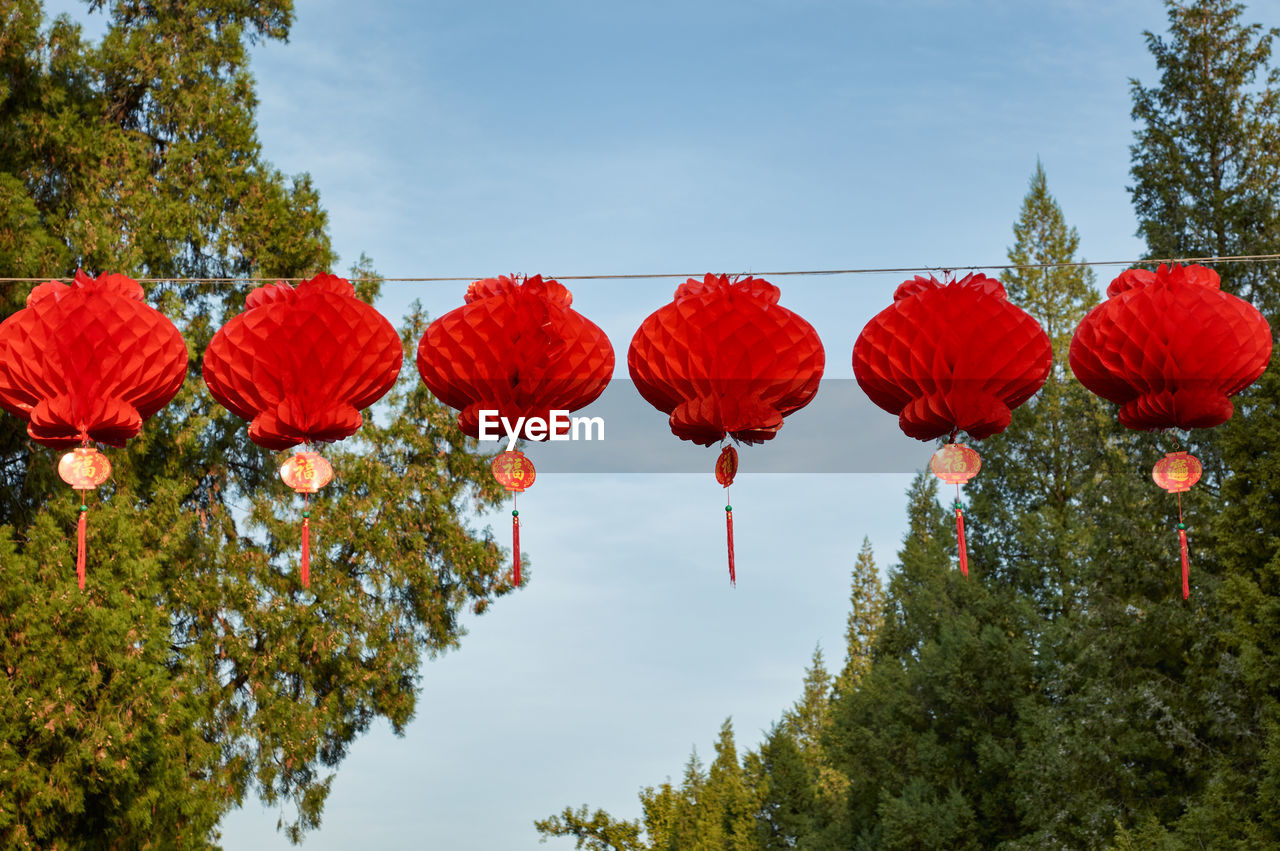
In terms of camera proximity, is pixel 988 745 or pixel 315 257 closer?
pixel 315 257

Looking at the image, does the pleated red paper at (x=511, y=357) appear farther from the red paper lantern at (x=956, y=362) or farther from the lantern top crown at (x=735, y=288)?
the red paper lantern at (x=956, y=362)

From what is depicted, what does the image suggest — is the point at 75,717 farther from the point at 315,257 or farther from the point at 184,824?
the point at 315,257

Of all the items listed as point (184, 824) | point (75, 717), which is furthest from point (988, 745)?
point (75, 717)

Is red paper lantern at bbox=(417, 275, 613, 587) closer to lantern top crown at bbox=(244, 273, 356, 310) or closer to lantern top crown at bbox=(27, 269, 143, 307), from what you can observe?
lantern top crown at bbox=(244, 273, 356, 310)

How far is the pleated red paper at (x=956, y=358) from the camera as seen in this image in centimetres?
453

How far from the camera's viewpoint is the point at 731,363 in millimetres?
4520

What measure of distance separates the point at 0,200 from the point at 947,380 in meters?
10.9

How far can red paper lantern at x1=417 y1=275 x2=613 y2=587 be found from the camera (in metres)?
4.60

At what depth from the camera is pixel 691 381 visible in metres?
4.54

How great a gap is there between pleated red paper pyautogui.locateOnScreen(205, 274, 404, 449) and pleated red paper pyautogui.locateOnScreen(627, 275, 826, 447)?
110 cm

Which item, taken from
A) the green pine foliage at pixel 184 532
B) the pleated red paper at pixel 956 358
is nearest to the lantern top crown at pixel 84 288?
the pleated red paper at pixel 956 358

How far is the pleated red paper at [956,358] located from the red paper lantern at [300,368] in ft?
6.27

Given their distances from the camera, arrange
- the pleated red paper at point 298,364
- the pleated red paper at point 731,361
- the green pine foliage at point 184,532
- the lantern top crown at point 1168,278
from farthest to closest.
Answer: the green pine foliage at point 184,532 < the lantern top crown at point 1168,278 < the pleated red paper at point 298,364 < the pleated red paper at point 731,361

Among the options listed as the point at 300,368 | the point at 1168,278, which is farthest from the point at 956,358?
the point at 300,368
